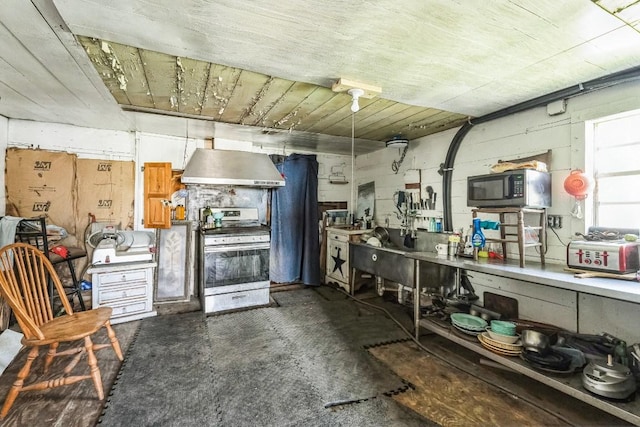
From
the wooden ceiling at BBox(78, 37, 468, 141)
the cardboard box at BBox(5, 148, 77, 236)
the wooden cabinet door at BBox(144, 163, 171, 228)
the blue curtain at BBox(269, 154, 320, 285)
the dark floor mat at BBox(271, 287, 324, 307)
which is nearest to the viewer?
the wooden ceiling at BBox(78, 37, 468, 141)

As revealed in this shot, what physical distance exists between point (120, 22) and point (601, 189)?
349 cm

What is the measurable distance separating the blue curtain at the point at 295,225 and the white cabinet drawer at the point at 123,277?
5.97 feet

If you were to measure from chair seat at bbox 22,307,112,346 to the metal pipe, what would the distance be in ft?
11.5

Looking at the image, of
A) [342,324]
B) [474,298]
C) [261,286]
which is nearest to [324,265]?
[261,286]

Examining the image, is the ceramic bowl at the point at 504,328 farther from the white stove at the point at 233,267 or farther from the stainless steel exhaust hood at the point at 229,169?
the stainless steel exhaust hood at the point at 229,169

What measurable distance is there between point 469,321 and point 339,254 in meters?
2.17

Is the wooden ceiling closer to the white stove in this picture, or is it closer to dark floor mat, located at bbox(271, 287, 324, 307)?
the white stove

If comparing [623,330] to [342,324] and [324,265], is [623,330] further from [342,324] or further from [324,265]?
[324,265]

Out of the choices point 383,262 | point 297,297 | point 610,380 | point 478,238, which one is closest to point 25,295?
point 297,297

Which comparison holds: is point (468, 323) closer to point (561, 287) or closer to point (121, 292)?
point (561, 287)

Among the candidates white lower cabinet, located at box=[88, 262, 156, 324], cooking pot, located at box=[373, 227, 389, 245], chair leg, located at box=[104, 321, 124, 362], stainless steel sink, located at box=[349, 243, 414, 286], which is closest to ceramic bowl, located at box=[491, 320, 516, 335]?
stainless steel sink, located at box=[349, 243, 414, 286]

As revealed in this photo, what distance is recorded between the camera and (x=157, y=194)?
3777 millimetres

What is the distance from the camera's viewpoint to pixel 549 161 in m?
2.45

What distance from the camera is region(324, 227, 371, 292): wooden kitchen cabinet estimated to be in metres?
4.16
